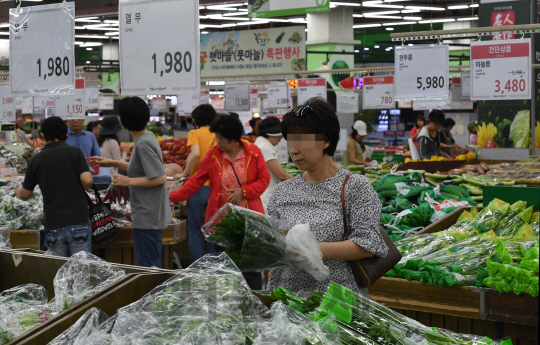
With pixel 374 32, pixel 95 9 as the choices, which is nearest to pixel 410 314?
pixel 95 9

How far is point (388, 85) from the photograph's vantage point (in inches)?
456

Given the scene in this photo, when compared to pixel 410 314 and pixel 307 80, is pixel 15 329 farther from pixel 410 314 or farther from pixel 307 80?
pixel 307 80

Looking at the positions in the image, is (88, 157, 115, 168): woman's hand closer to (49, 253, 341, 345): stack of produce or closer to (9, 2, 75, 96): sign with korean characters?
(9, 2, 75, 96): sign with korean characters

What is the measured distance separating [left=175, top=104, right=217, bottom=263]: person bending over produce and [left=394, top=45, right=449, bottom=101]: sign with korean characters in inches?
109

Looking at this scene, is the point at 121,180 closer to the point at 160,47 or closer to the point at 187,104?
the point at 160,47

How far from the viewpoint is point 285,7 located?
20.9 ft

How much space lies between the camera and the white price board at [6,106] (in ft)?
33.1

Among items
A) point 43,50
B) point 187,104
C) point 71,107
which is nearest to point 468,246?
point 43,50

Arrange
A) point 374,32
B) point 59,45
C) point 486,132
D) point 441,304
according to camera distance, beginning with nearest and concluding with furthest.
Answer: point 441,304, point 59,45, point 486,132, point 374,32

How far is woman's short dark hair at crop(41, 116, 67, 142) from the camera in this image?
4.41 meters

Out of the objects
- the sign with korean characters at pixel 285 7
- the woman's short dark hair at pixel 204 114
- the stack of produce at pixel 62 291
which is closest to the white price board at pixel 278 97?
the sign with korean characters at pixel 285 7

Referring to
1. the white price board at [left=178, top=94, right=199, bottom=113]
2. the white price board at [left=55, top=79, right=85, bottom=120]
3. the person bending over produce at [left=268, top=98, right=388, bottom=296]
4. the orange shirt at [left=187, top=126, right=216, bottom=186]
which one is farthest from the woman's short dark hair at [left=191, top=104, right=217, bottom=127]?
the white price board at [left=178, top=94, right=199, bottom=113]

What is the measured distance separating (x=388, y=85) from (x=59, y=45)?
27.3 ft

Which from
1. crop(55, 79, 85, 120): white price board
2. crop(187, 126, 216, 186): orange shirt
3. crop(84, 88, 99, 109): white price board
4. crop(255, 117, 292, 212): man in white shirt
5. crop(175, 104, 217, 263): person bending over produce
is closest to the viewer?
crop(255, 117, 292, 212): man in white shirt
